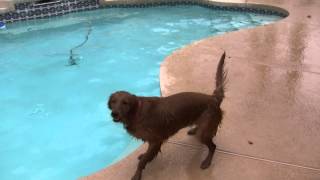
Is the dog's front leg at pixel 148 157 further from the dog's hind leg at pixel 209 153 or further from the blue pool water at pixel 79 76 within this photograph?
the blue pool water at pixel 79 76

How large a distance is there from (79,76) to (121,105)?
401 centimetres

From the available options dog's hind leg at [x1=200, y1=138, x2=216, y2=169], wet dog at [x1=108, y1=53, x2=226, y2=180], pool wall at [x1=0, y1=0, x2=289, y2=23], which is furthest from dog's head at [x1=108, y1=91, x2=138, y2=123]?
pool wall at [x1=0, y1=0, x2=289, y2=23]

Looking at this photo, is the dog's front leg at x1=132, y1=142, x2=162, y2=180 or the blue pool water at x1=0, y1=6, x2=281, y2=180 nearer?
the dog's front leg at x1=132, y1=142, x2=162, y2=180

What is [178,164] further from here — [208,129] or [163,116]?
[163,116]

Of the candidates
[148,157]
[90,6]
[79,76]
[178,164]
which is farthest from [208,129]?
[90,6]

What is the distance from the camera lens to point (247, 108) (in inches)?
159

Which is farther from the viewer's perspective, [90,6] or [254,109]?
[90,6]

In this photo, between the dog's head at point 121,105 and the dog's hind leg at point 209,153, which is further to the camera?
A: the dog's hind leg at point 209,153

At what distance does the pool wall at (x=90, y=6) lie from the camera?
332 inches

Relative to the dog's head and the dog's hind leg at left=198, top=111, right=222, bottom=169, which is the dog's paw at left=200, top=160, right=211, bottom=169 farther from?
the dog's head

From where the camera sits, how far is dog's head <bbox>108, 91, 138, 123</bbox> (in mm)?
2609

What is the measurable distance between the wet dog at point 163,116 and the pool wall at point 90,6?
17.4 ft

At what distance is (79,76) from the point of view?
256 inches

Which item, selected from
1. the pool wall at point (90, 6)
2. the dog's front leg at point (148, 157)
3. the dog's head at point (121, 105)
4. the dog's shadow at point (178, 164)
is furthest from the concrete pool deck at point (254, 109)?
the pool wall at point (90, 6)
